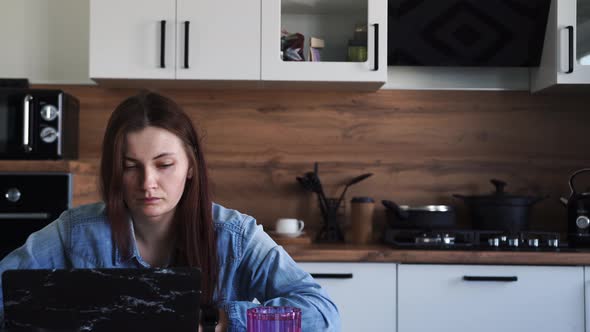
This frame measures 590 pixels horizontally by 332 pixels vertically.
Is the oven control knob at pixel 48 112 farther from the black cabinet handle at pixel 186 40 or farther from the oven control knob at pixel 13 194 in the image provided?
the black cabinet handle at pixel 186 40

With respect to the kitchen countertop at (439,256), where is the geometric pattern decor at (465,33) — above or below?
above

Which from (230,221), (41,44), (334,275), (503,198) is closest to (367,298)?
(334,275)

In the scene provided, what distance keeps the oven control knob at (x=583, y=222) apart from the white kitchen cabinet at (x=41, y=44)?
2.05 meters

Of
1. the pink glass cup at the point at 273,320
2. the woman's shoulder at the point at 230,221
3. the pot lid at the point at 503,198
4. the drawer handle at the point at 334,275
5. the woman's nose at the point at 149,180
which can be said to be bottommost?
the drawer handle at the point at 334,275

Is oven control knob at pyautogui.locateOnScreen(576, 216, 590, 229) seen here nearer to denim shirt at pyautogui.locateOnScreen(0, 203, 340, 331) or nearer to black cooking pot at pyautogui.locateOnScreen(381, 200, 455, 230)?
black cooking pot at pyautogui.locateOnScreen(381, 200, 455, 230)

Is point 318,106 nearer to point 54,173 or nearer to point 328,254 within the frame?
point 328,254

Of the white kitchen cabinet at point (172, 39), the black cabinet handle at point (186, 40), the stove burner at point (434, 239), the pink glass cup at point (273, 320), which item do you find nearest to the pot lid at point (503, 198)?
the stove burner at point (434, 239)

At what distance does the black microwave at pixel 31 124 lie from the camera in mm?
2562

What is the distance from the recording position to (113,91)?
3016mm

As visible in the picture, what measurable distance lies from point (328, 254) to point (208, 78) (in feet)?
2.67

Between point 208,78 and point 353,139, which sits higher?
point 208,78

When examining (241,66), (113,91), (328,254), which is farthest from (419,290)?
(113,91)

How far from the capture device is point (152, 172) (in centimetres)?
139

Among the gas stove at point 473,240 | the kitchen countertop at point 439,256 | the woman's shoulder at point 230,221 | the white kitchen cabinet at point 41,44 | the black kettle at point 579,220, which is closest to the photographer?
the woman's shoulder at point 230,221
